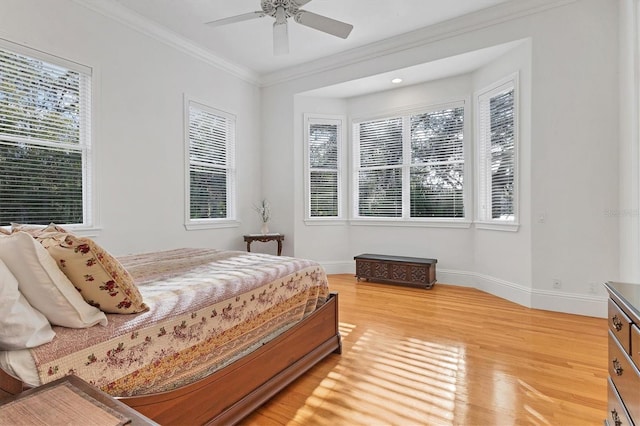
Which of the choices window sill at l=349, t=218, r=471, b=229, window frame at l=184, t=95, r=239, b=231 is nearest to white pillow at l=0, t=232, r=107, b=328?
window frame at l=184, t=95, r=239, b=231

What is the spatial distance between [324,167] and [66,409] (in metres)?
5.06

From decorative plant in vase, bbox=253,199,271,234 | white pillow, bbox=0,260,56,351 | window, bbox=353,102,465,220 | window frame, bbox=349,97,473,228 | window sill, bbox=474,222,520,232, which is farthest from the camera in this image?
decorative plant in vase, bbox=253,199,271,234

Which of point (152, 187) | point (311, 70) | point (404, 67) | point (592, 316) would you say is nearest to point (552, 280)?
point (592, 316)

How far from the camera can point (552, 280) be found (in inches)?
141

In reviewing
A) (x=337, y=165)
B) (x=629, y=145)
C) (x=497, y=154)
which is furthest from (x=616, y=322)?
(x=337, y=165)

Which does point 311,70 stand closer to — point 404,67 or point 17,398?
point 404,67

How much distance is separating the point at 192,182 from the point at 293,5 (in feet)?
8.80

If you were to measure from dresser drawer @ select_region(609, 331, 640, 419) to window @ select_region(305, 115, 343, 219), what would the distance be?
4404mm

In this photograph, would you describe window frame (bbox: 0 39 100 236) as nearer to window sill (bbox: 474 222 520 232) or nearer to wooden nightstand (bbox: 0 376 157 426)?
wooden nightstand (bbox: 0 376 157 426)

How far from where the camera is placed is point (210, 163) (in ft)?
15.9

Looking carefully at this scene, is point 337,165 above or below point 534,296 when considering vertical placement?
above

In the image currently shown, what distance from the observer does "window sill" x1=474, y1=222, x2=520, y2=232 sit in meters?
3.93

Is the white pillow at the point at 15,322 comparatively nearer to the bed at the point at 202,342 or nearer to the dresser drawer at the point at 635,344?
the bed at the point at 202,342

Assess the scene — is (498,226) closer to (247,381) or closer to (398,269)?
(398,269)
